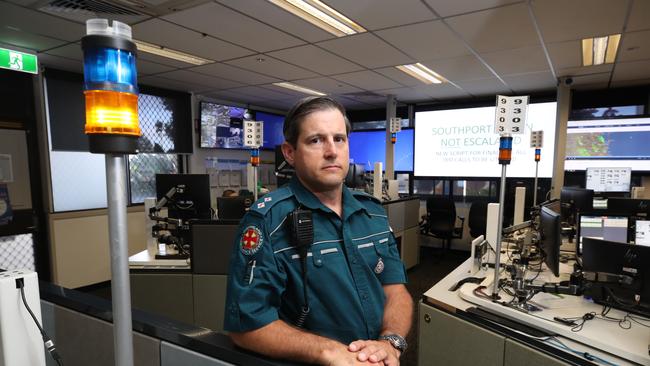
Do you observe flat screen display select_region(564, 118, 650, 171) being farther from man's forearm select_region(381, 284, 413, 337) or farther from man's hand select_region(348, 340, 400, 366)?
man's hand select_region(348, 340, 400, 366)

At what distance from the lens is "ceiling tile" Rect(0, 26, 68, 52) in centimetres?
286

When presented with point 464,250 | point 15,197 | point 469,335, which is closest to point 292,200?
point 469,335

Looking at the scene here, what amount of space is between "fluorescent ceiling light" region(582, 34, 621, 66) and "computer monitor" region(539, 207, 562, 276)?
2026 mm

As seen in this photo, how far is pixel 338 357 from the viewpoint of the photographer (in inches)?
29.4

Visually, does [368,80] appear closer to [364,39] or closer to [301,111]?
[364,39]

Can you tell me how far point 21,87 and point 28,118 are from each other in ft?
1.10

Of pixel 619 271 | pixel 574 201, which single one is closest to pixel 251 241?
pixel 619 271

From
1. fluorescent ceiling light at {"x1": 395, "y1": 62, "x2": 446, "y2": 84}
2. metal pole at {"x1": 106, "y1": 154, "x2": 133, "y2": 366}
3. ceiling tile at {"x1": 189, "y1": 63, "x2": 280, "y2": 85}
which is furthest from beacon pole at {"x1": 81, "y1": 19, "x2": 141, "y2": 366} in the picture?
fluorescent ceiling light at {"x1": 395, "y1": 62, "x2": 446, "y2": 84}

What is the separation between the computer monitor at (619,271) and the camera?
67.3 inches

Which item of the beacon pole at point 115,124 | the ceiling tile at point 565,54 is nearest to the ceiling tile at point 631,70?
the ceiling tile at point 565,54

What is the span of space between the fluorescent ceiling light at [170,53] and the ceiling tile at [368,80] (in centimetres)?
165

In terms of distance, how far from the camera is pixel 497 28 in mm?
2820

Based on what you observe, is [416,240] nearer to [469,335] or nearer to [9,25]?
[469,335]

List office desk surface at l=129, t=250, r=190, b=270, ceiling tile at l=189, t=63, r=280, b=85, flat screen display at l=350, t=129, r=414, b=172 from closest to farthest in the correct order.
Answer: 1. office desk surface at l=129, t=250, r=190, b=270
2. ceiling tile at l=189, t=63, r=280, b=85
3. flat screen display at l=350, t=129, r=414, b=172
